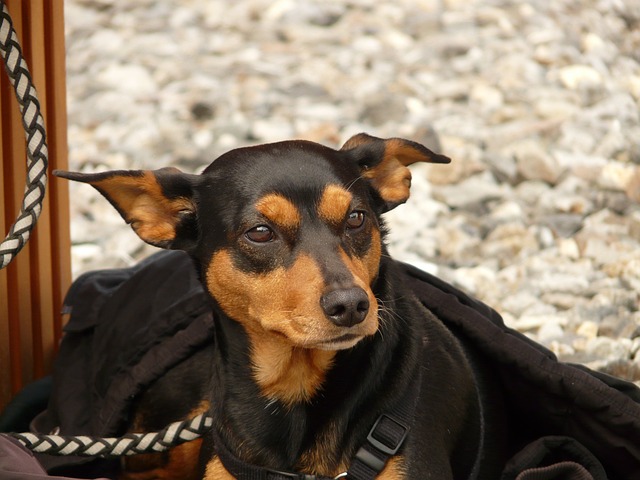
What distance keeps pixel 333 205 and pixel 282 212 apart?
14cm

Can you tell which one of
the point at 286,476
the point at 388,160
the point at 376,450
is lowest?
the point at 286,476

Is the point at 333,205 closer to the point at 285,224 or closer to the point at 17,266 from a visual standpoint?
the point at 285,224

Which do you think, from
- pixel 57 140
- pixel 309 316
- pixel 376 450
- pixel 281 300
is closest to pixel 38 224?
pixel 57 140

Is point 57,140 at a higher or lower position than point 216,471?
higher

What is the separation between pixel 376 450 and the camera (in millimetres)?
2945

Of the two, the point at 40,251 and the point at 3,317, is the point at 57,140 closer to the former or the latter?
the point at 40,251

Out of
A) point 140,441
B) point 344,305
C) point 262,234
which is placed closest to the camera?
point 344,305

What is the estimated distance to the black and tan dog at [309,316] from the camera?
2852mm

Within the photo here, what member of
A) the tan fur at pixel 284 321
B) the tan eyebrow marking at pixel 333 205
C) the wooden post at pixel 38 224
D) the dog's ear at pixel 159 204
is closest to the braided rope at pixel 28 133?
the dog's ear at pixel 159 204

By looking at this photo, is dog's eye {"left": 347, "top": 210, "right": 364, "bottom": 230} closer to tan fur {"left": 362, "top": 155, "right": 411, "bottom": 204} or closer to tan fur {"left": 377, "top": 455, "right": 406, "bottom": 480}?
tan fur {"left": 362, "top": 155, "right": 411, "bottom": 204}

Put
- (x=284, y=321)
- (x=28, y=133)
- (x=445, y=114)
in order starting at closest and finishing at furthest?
(x=284, y=321), (x=28, y=133), (x=445, y=114)

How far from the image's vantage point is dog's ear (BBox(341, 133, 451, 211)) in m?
3.19

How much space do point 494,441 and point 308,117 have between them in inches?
155

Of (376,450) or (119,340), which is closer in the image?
(376,450)
